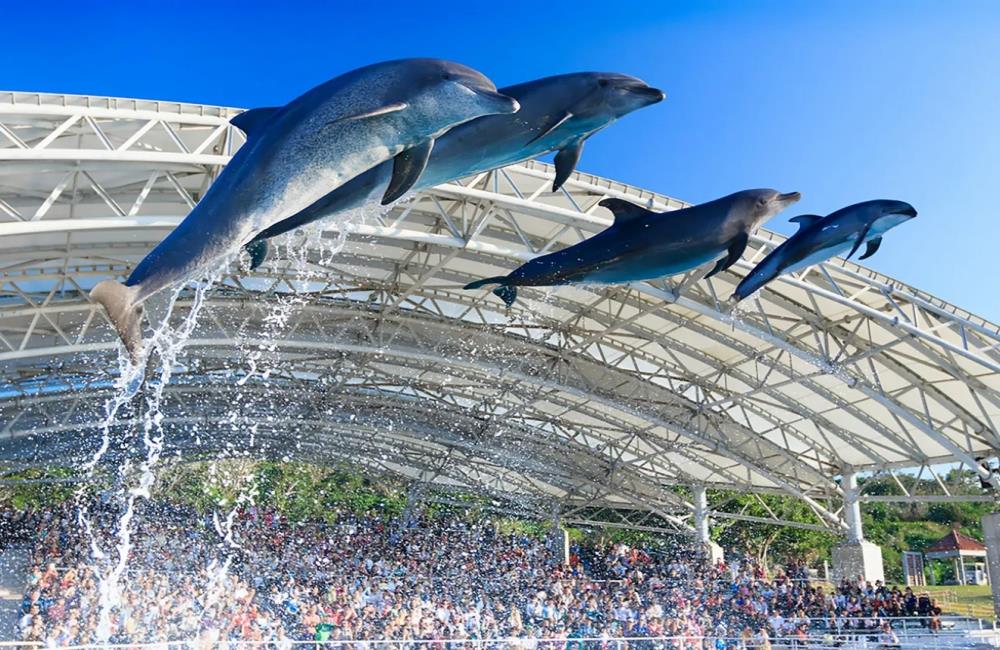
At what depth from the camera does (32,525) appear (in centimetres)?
3216

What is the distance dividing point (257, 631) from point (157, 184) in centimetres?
753

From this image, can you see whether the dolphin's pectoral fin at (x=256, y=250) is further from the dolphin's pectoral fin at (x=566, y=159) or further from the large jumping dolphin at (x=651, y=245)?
the dolphin's pectoral fin at (x=566, y=159)

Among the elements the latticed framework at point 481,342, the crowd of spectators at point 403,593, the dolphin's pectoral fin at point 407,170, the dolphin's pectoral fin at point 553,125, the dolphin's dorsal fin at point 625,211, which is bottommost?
the crowd of spectators at point 403,593

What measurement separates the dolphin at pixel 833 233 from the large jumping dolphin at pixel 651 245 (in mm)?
582

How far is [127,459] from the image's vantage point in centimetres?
3641

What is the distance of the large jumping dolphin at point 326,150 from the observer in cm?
452

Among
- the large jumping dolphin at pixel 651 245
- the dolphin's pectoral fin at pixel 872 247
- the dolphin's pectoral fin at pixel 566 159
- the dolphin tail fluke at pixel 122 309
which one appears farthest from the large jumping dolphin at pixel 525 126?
the dolphin's pectoral fin at pixel 872 247

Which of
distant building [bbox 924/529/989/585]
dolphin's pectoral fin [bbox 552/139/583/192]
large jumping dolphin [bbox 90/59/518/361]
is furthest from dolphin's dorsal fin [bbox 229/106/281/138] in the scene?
distant building [bbox 924/529/989/585]

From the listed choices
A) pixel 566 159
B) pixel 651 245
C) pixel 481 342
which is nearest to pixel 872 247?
pixel 651 245

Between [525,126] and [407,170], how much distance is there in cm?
85

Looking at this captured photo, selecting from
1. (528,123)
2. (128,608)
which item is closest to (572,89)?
(528,123)

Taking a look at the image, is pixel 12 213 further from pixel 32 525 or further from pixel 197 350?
pixel 32 525

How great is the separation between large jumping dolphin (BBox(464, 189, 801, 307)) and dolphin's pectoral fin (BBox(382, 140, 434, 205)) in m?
1.75

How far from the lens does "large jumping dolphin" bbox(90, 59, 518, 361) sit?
178 inches
